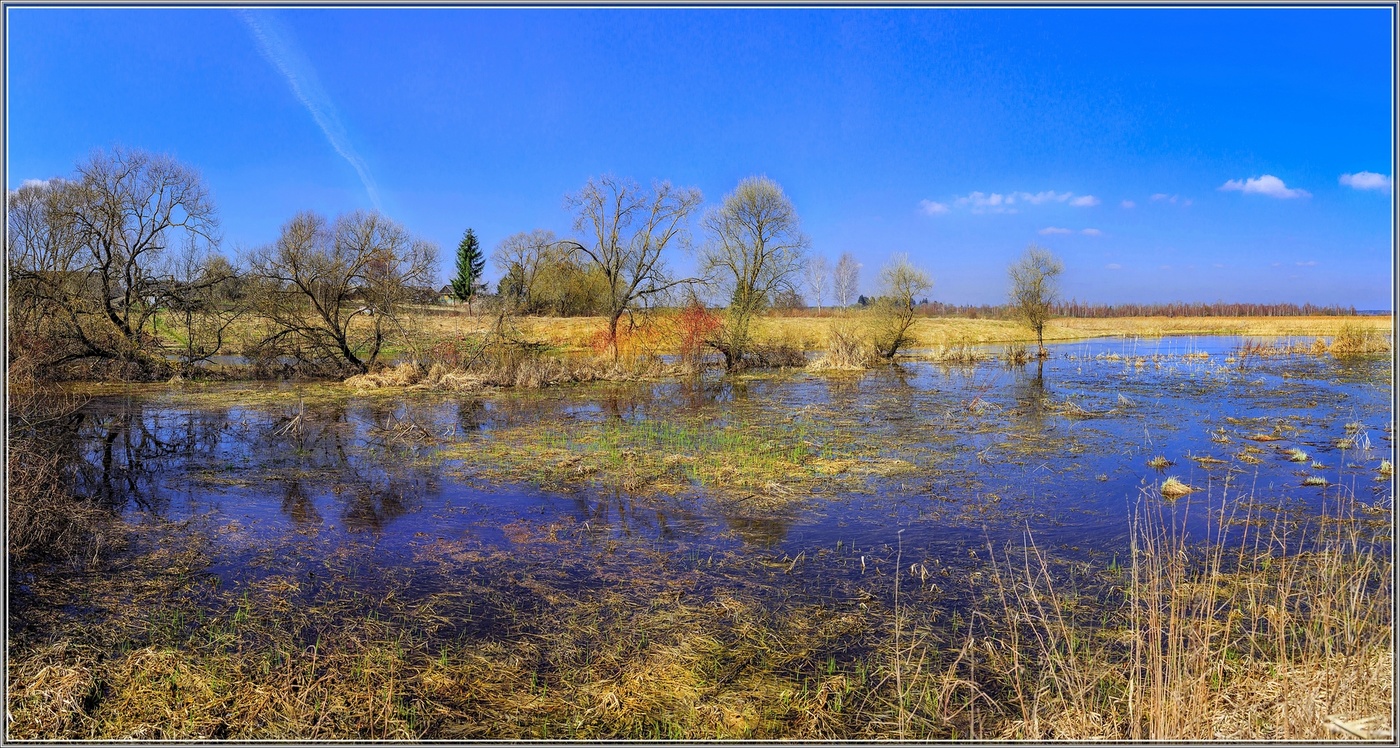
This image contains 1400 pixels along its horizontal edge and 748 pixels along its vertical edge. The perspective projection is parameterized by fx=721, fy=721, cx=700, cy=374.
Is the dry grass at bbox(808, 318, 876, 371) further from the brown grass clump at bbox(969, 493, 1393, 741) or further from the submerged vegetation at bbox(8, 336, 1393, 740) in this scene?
the brown grass clump at bbox(969, 493, 1393, 741)

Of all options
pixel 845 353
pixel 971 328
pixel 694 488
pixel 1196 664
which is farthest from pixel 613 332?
pixel 971 328

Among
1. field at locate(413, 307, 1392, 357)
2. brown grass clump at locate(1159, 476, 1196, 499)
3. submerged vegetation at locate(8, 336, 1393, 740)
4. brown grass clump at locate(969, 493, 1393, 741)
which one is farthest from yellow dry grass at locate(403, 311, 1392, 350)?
brown grass clump at locate(969, 493, 1393, 741)

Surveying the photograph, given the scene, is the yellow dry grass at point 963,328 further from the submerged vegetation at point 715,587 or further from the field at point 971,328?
the submerged vegetation at point 715,587

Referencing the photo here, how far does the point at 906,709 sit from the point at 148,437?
1496 centimetres

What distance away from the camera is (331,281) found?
22.4 metres

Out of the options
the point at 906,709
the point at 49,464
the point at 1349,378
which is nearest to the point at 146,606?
the point at 49,464

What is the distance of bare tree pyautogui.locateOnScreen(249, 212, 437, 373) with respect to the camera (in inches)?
852

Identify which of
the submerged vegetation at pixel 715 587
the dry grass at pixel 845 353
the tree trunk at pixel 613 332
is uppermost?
the tree trunk at pixel 613 332

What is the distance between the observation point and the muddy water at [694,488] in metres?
6.66

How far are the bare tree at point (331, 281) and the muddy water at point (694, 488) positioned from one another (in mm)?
4030

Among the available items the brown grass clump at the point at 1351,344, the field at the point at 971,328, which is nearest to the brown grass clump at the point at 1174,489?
the field at the point at 971,328

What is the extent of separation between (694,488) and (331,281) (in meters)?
17.6

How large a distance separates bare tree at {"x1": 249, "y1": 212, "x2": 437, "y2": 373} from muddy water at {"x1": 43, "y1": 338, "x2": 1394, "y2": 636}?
403cm

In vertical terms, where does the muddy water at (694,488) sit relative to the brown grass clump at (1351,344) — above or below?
below
